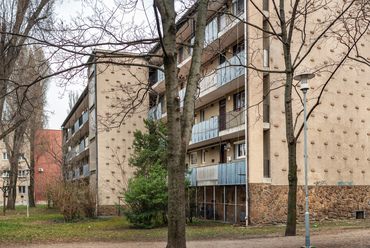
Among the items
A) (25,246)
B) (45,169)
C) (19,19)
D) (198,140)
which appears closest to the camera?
(25,246)

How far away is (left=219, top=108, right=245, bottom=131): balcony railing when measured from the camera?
23066mm

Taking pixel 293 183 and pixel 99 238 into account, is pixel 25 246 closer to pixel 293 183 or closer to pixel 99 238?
pixel 99 238

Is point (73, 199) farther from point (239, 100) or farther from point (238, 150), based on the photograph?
point (239, 100)

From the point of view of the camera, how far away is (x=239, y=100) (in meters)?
25.9

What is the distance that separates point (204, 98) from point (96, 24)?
1891 cm

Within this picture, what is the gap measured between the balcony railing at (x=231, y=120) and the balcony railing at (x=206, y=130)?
17.4 inches

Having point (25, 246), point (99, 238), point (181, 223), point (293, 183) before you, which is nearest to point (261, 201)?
point (293, 183)

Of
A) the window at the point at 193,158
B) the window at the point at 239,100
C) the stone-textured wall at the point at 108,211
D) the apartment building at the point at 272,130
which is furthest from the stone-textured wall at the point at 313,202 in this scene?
the stone-textured wall at the point at 108,211

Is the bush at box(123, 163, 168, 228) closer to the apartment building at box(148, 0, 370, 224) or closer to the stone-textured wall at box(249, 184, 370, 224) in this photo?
the apartment building at box(148, 0, 370, 224)

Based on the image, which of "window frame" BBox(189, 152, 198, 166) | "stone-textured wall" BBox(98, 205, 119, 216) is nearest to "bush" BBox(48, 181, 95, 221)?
"stone-textured wall" BBox(98, 205, 119, 216)

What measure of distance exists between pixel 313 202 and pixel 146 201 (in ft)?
29.7

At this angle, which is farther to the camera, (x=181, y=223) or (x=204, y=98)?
(x=204, y=98)

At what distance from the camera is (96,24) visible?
9.92 m

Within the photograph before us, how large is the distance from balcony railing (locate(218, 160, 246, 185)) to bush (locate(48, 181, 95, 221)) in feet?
30.3
